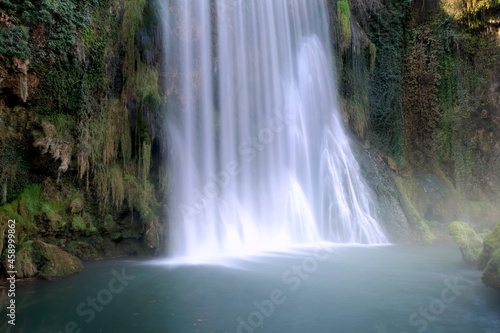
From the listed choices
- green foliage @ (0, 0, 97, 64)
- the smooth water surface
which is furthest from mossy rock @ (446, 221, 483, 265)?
green foliage @ (0, 0, 97, 64)

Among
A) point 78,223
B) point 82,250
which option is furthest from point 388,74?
point 82,250

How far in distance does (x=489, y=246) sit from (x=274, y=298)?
4535 mm

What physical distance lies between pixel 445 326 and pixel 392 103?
46.6ft

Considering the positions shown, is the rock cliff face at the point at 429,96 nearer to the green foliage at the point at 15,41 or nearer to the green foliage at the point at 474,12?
the green foliage at the point at 474,12

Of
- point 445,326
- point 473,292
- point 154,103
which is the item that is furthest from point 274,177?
point 445,326

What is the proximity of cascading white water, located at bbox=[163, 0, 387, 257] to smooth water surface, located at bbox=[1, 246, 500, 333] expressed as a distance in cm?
283

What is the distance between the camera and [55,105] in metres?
10.1

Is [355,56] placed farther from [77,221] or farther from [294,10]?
[77,221]

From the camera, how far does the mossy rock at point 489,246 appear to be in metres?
7.31

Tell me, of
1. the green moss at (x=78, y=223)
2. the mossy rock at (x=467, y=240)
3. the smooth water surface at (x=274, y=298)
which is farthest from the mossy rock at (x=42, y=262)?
the mossy rock at (x=467, y=240)

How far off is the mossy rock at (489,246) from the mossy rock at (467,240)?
722 millimetres

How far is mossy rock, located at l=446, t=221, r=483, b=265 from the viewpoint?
875 cm

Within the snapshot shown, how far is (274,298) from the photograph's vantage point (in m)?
6.90

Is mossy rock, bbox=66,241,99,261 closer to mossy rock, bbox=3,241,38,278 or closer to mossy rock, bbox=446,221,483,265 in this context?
mossy rock, bbox=3,241,38,278
